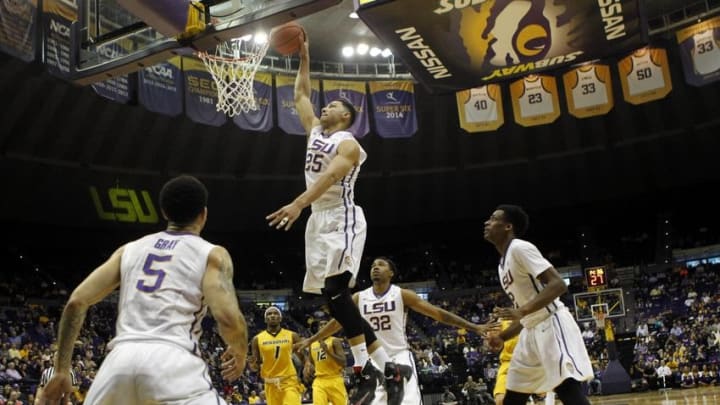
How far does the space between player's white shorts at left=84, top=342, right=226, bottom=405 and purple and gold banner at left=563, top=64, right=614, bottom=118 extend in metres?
20.2

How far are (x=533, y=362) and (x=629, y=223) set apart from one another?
96.2ft

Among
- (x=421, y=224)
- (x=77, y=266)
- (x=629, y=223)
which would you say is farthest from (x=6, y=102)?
(x=629, y=223)

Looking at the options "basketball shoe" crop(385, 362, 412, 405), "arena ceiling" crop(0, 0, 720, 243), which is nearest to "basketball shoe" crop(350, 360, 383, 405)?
"basketball shoe" crop(385, 362, 412, 405)

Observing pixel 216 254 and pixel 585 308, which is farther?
pixel 585 308

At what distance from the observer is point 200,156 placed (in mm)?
Result: 26719

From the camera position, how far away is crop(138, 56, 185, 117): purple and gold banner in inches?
750

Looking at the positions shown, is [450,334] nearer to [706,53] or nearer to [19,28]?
[706,53]

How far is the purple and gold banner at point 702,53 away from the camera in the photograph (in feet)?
64.3

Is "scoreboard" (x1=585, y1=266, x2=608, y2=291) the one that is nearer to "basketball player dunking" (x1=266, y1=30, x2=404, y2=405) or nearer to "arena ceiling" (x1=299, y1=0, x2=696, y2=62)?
"arena ceiling" (x1=299, y1=0, x2=696, y2=62)

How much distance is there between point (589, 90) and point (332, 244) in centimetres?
1778

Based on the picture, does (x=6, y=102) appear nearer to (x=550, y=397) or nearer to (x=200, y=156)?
(x=200, y=156)

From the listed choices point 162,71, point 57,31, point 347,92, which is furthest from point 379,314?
point 347,92

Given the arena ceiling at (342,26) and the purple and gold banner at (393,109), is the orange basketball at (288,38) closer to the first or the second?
the arena ceiling at (342,26)

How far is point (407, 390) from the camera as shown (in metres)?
6.68
